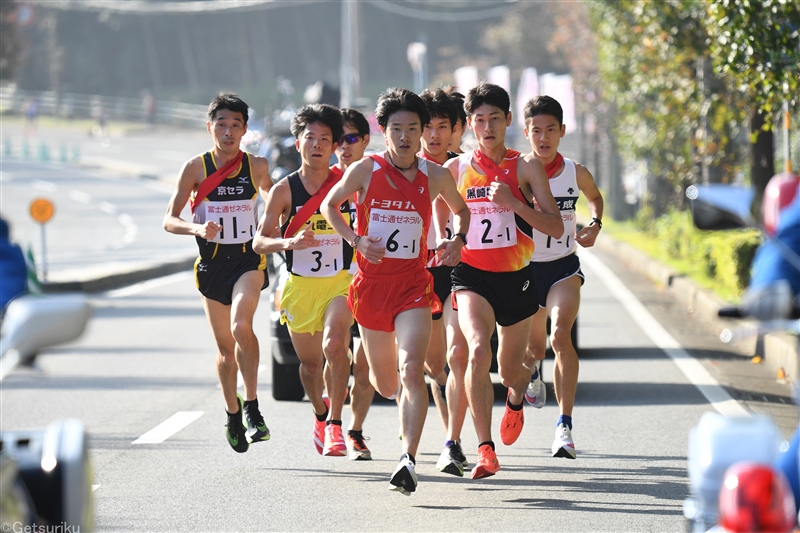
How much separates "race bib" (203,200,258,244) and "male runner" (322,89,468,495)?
93 cm

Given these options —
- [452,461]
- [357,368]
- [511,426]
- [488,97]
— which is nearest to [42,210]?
[357,368]

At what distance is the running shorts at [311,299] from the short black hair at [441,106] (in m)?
1.18

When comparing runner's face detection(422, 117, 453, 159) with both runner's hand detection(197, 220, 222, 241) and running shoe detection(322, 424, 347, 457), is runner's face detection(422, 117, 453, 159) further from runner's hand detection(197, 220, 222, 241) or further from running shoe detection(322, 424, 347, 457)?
running shoe detection(322, 424, 347, 457)

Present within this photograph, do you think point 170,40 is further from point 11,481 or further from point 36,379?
point 11,481

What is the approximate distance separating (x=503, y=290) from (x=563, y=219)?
1.06 m

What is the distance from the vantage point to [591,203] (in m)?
8.65

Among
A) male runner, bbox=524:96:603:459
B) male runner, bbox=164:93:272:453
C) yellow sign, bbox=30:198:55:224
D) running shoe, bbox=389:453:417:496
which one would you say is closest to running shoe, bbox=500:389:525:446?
male runner, bbox=524:96:603:459

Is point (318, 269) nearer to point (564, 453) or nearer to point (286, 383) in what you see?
point (564, 453)

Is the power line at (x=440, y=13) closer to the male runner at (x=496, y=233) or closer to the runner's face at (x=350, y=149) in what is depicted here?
the runner's face at (x=350, y=149)

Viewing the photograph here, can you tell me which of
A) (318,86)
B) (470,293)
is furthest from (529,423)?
(318,86)

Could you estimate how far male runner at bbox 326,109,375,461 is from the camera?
8.07 m

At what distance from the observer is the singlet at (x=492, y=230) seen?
7.62 meters

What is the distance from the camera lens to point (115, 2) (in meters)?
68.6

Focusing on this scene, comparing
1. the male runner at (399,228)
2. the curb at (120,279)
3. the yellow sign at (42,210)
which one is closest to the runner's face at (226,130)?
the male runner at (399,228)
